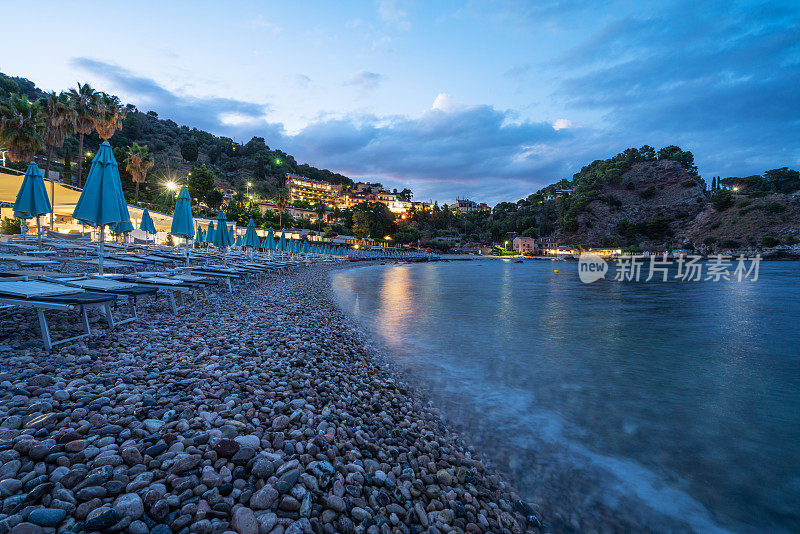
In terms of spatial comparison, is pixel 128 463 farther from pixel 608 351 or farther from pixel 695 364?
pixel 695 364

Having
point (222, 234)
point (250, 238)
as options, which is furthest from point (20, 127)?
point (222, 234)

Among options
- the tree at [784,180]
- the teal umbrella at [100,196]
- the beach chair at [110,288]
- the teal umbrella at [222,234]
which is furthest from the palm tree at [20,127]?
the tree at [784,180]

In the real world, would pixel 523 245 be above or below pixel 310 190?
below

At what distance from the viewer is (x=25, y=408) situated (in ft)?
8.87

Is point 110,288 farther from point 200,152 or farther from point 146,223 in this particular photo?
point 200,152

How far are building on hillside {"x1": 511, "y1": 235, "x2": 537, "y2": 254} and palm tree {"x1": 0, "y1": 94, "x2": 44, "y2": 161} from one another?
335ft

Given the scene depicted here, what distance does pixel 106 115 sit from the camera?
26.9m

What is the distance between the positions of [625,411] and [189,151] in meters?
114

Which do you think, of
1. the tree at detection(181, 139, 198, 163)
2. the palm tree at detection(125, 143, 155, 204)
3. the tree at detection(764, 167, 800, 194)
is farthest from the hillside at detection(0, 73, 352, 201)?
the tree at detection(764, 167, 800, 194)

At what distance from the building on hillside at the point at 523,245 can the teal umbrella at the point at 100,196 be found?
106 m

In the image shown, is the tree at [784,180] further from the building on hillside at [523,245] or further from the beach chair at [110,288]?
the beach chair at [110,288]

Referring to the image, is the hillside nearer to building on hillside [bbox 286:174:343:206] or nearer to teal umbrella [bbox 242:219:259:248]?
building on hillside [bbox 286:174:343:206]

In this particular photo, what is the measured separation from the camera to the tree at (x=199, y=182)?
57719 mm

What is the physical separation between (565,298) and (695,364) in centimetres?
1253
